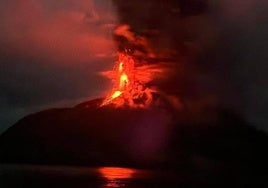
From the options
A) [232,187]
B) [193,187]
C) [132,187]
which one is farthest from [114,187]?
[232,187]

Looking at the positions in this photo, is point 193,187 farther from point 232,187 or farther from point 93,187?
point 93,187

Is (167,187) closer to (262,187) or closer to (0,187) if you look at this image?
(262,187)

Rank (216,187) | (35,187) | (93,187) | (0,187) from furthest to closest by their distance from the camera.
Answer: (216,187), (93,187), (35,187), (0,187)

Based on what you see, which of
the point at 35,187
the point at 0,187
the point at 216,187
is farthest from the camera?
the point at 216,187

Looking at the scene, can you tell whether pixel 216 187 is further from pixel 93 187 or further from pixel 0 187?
pixel 0 187

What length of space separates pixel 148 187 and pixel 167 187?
5329 mm

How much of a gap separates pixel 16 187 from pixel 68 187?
548 inches

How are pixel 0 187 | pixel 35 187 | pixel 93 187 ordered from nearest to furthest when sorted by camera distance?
pixel 0 187
pixel 35 187
pixel 93 187

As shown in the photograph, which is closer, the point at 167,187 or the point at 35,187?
the point at 35,187

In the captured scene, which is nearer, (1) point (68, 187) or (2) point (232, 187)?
(1) point (68, 187)

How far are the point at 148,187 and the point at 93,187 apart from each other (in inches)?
654

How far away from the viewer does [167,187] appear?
585ft

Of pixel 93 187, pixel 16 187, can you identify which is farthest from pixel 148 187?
pixel 16 187

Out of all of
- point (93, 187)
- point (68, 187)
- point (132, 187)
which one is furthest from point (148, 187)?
point (68, 187)
